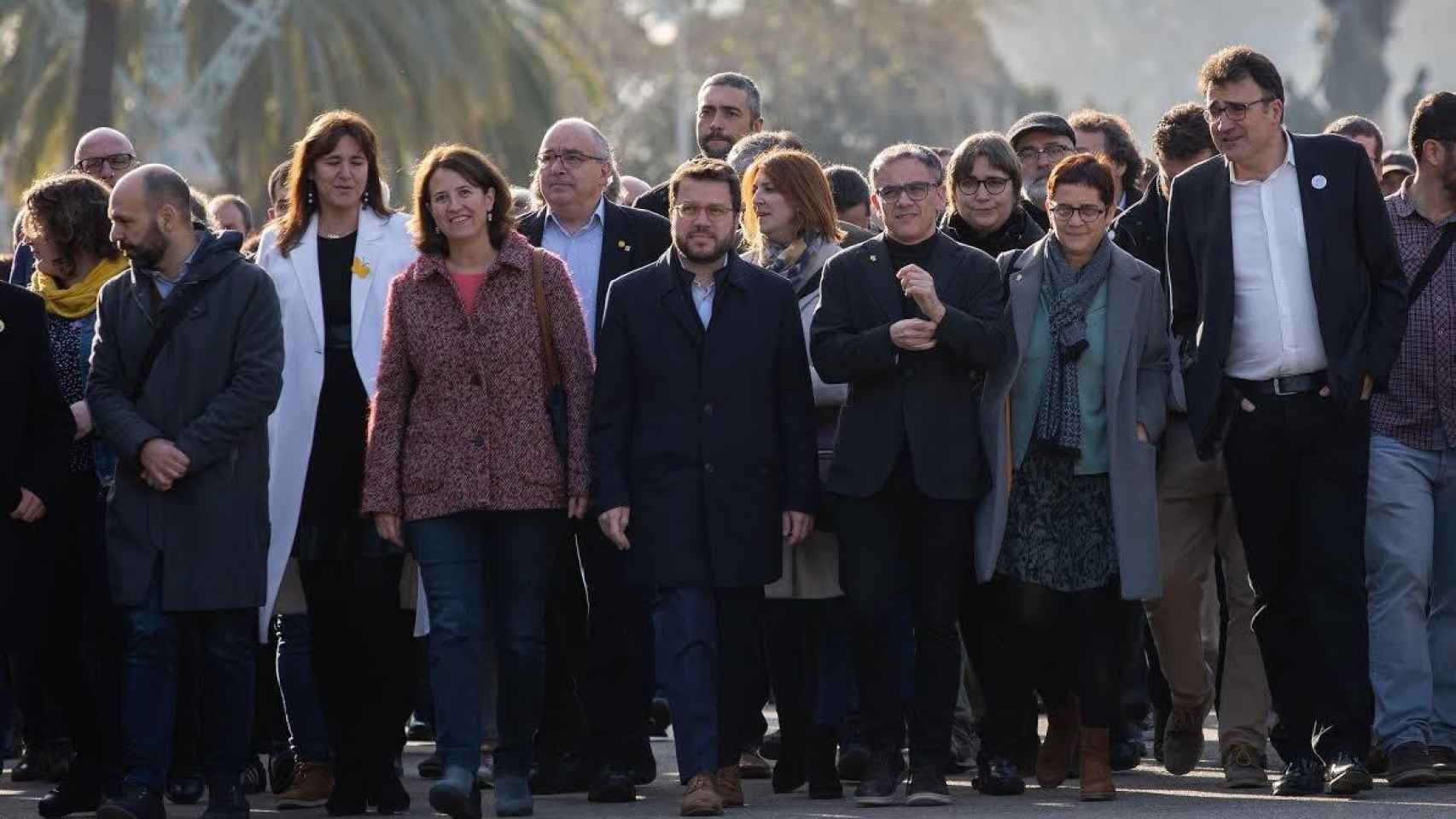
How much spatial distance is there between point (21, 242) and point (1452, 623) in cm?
549

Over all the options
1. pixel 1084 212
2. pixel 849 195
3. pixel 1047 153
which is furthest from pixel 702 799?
pixel 1047 153

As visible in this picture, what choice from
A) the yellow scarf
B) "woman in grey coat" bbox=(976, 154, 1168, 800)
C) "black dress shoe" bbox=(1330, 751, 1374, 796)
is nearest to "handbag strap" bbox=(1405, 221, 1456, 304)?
"woman in grey coat" bbox=(976, 154, 1168, 800)

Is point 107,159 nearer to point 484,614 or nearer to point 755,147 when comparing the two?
point 755,147

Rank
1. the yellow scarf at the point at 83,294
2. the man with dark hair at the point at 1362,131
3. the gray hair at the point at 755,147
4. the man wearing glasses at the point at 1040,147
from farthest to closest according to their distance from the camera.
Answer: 1. the man with dark hair at the point at 1362,131
2. the man wearing glasses at the point at 1040,147
3. the gray hair at the point at 755,147
4. the yellow scarf at the point at 83,294

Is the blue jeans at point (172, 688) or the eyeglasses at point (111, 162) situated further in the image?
the eyeglasses at point (111, 162)

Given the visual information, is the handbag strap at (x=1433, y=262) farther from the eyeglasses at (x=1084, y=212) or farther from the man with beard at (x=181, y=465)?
the man with beard at (x=181, y=465)

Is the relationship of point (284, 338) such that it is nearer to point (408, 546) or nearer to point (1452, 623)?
point (408, 546)

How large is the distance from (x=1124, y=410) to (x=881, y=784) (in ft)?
4.80

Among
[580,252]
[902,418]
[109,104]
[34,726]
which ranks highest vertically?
[109,104]

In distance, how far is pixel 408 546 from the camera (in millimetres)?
9211

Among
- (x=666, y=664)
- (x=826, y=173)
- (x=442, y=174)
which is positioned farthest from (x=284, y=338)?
(x=826, y=173)

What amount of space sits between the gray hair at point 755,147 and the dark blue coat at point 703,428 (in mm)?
1411

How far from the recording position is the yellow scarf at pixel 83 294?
1001 cm

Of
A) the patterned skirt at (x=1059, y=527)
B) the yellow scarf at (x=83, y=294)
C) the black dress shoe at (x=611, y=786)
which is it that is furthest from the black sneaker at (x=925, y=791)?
the yellow scarf at (x=83, y=294)
